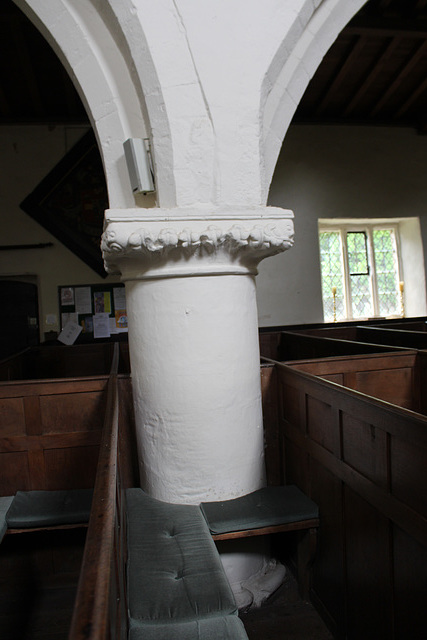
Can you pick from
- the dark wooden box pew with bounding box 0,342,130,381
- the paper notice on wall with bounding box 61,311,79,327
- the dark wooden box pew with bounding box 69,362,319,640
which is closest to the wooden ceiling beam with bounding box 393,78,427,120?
the dark wooden box pew with bounding box 0,342,130,381

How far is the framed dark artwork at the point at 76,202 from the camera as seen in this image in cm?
700

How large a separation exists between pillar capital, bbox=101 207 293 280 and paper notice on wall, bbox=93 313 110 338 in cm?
487

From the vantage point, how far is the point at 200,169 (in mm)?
A: 2244

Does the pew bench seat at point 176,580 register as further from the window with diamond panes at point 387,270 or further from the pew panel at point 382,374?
the window with diamond panes at point 387,270

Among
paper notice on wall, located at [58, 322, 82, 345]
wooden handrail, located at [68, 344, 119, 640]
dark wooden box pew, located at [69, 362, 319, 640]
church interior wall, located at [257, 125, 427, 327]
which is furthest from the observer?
church interior wall, located at [257, 125, 427, 327]

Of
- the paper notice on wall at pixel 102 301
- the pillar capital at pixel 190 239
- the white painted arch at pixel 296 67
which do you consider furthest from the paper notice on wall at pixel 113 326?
the white painted arch at pixel 296 67

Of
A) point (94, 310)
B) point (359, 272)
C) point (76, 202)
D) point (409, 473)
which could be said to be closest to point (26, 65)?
point (76, 202)

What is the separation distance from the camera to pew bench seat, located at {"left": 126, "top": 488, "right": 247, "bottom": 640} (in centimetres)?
143

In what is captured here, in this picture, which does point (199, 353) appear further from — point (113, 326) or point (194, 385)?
point (113, 326)

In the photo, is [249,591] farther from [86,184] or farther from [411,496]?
[86,184]

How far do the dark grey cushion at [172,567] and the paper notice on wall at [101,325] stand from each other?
498cm

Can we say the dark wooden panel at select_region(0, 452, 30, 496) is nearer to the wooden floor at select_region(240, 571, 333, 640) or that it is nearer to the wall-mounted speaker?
the wooden floor at select_region(240, 571, 333, 640)

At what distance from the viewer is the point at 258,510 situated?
2.19 m

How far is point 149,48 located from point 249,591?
2.43m
